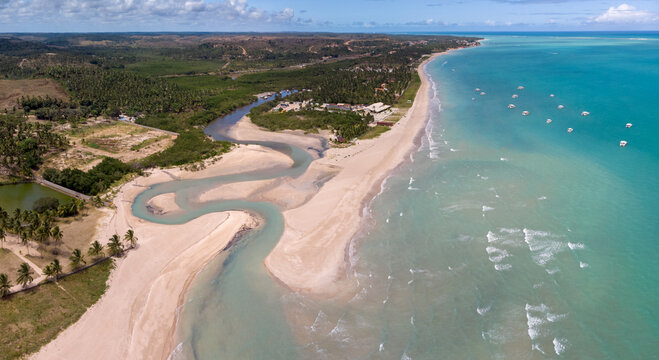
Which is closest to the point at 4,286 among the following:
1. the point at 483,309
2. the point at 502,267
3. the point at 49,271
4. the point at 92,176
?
the point at 49,271

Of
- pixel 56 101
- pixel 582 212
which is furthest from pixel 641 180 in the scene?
pixel 56 101

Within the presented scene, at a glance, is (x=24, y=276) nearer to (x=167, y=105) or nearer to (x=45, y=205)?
(x=45, y=205)

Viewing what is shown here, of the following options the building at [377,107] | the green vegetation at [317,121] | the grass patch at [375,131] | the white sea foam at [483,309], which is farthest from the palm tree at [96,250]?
the building at [377,107]

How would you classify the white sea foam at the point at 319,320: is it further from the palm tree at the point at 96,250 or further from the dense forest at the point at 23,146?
the dense forest at the point at 23,146

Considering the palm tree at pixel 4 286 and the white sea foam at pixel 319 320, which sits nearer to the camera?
the white sea foam at pixel 319 320

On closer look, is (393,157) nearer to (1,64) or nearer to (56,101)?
(56,101)
